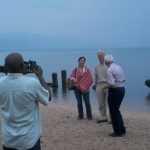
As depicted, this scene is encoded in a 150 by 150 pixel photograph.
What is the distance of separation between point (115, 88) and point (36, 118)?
5142 millimetres

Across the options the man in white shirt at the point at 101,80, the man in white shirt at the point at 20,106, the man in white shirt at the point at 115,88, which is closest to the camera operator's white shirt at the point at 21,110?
the man in white shirt at the point at 20,106

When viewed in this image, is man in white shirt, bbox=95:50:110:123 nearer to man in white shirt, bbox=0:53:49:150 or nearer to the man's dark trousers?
the man's dark trousers

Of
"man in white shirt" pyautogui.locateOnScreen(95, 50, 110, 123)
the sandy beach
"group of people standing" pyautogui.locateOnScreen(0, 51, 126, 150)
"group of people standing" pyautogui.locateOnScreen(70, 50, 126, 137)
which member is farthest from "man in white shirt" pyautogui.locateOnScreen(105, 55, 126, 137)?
"group of people standing" pyautogui.locateOnScreen(0, 51, 126, 150)

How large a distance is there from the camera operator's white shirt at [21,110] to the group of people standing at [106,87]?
5.15 meters

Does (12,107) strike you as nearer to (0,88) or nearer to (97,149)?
(0,88)

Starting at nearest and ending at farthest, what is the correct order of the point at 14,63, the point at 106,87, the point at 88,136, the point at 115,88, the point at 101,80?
the point at 14,63 → the point at 115,88 → the point at 88,136 → the point at 106,87 → the point at 101,80

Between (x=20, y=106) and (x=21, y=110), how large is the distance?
0.04 m

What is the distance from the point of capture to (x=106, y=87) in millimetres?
12523

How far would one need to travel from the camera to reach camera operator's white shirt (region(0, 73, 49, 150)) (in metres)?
5.13

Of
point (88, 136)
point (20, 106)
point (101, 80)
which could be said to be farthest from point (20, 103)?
point (101, 80)

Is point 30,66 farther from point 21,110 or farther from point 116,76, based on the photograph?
point 116,76

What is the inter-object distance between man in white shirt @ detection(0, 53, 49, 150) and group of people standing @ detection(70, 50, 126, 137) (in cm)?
514

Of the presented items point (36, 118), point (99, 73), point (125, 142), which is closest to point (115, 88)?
point (125, 142)

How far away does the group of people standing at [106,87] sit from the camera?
1026 centimetres
